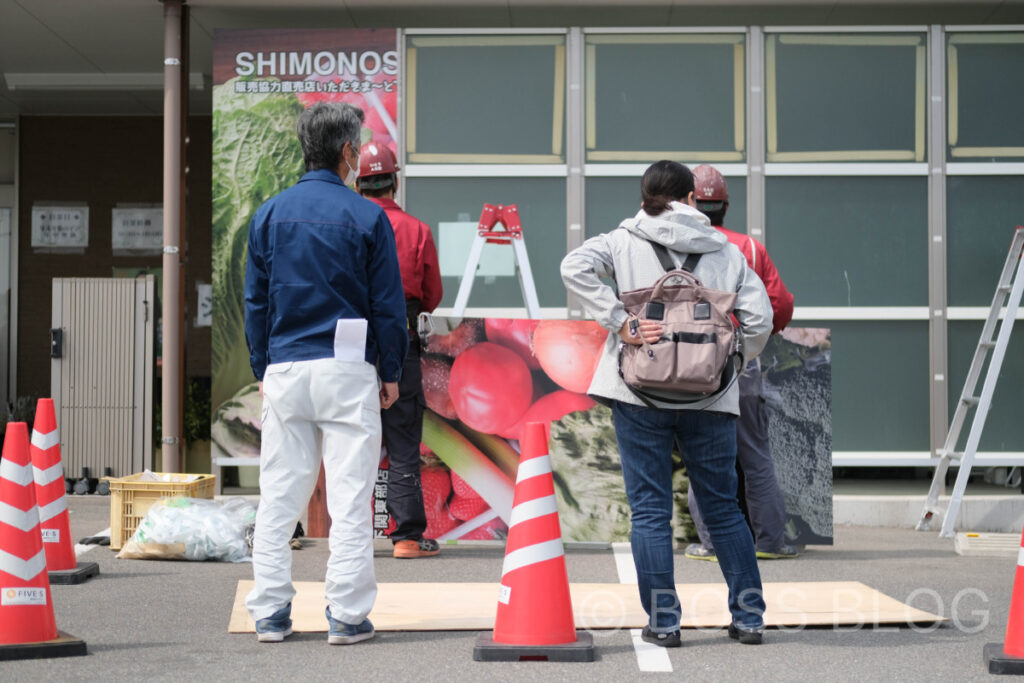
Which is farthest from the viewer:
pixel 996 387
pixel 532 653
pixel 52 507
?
pixel 996 387

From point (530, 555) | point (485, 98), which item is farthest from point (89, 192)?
point (530, 555)

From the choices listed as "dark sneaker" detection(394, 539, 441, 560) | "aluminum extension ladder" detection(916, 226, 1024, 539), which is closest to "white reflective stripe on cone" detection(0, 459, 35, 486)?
"dark sneaker" detection(394, 539, 441, 560)

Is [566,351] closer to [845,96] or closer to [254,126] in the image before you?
[254,126]

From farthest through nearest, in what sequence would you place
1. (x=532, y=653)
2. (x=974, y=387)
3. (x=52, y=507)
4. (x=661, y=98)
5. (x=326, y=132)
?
(x=661, y=98) → (x=974, y=387) → (x=52, y=507) → (x=326, y=132) → (x=532, y=653)

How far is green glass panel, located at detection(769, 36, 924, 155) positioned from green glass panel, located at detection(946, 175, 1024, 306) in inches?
22.1

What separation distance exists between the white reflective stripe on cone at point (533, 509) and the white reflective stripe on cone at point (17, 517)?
171 cm

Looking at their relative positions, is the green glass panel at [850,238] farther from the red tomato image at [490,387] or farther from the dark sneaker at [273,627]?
the dark sneaker at [273,627]

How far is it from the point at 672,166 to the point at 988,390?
4.54 metres

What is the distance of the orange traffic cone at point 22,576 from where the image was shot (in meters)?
4.14

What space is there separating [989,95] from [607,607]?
5952 millimetres

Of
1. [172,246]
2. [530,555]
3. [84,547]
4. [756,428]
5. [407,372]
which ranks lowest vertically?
[84,547]

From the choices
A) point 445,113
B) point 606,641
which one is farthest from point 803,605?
point 445,113

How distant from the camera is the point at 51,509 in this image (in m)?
5.81

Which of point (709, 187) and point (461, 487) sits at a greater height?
point (709, 187)
